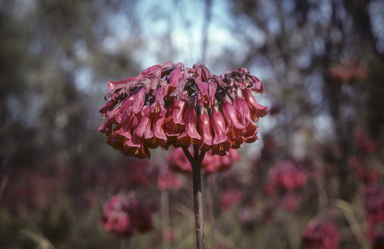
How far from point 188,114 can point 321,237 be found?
3371 mm

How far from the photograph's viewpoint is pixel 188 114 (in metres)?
1.29

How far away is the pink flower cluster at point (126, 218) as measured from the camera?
9.95 ft

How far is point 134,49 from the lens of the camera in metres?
14.4

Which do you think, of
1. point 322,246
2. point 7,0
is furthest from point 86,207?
point 7,0

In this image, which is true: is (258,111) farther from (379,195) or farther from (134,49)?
(134,49)

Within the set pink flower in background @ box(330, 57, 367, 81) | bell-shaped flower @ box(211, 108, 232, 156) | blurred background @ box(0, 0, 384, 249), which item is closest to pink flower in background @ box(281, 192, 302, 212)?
blurred background @ box(0, 0, 384, 249)

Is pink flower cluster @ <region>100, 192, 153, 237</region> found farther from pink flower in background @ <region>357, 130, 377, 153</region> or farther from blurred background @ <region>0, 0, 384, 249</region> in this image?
pink flower in background @ <region>357, 130, 377, 153</region>

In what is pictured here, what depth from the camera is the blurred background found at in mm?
4840

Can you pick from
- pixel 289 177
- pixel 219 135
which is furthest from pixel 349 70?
pixel 219 135

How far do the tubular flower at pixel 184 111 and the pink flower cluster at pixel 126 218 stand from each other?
6.27 ft

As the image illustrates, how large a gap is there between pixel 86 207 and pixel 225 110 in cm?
672

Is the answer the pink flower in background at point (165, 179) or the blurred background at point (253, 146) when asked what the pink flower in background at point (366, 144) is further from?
the pink flower in background at point (165, 179)

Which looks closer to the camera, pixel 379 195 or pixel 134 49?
pixel 379 195

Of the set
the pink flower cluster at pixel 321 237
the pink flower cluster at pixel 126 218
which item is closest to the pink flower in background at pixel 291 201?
the pink flower cluster at pixel 321 237
